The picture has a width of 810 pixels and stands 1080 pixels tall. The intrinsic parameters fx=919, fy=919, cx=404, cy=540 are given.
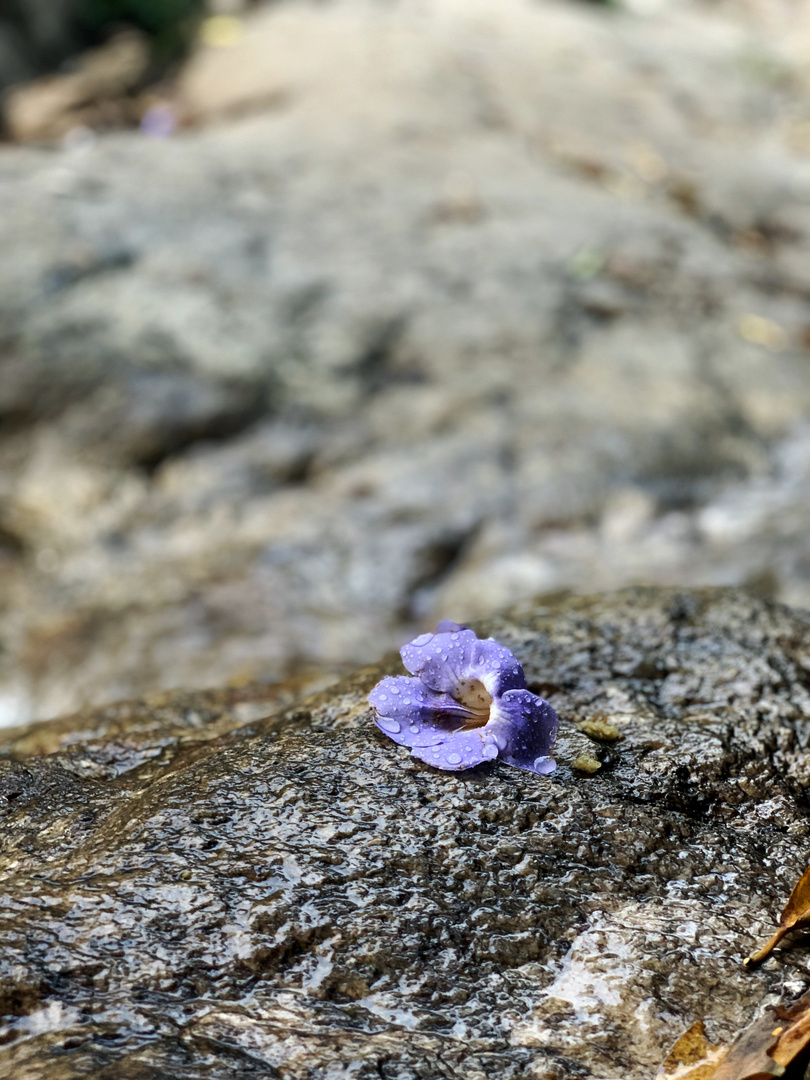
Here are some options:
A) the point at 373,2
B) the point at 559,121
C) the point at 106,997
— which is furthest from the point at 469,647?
the point at 373,2

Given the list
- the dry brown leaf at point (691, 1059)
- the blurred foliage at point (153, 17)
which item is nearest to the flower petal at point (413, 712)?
the dry brown leaf at point (691, 1059)

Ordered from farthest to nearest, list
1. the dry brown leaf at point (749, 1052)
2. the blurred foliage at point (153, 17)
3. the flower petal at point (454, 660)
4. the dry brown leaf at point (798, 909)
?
1. the blurred foliage at point (153, 17)
2. the flower petal at point (454, 660)
3. the dry brown leaf at point (798, 909)
4. the dry brown leaf at point (749, 1052)

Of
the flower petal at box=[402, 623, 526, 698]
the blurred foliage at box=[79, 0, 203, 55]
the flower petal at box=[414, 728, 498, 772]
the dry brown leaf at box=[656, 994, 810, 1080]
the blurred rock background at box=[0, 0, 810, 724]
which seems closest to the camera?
the dry brown leaf at box=[656, 994, 810, 1080]

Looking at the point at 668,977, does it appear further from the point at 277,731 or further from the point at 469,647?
the point at 277,731

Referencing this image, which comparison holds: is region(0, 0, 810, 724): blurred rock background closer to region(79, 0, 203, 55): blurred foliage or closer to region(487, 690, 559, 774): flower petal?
region(487, 690, 559, 774): flower petal

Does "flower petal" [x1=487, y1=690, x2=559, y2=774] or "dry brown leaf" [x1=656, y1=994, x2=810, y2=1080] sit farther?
"flower petal" [x1=487, y1=690, x2=559, y2=774]

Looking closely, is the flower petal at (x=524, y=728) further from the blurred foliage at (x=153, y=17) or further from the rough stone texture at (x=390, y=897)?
the blurred foliage at (x=153, y=17)

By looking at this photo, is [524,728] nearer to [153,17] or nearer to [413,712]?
[413,712]

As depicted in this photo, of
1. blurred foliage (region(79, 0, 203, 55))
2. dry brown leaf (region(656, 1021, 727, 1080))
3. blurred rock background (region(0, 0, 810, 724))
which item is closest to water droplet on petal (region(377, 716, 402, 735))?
dry brown leaf (region(656, 1021, 727, 1080))
